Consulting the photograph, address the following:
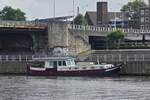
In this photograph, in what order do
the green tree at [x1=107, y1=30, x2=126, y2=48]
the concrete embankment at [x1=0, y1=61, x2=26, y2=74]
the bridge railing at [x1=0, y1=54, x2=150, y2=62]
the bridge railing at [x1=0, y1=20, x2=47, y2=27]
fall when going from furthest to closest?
the green tree at [x1=107, y1=30, x2=126, y2=48]
the bridge railing at [x1=0, y1=20, x2=47, y2=27]
the concrete embankment at [x1=0, y1=61, x2=26, y2=74]
the bridge railing at [x1=0, y1=54, x2=150, y2=62]

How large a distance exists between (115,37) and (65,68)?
48629mm

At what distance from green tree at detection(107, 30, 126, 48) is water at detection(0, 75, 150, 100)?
65.1 meters

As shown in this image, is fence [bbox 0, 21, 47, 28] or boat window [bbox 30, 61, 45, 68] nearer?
boat window [bbox 30, 61, 45, 68]

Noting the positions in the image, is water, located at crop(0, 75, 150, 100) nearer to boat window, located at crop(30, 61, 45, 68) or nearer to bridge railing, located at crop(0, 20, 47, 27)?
boat window, located at crop(30, 61, 45, 68)

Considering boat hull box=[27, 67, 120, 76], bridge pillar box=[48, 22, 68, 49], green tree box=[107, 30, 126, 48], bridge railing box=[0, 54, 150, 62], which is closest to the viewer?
boat hull box=[27, 67, 120, 76]

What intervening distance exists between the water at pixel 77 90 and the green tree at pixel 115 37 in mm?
65149

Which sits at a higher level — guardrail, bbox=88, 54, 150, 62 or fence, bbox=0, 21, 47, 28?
fence, bbox=0, 21, 47, 28

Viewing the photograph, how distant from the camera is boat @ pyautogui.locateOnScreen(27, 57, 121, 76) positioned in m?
122

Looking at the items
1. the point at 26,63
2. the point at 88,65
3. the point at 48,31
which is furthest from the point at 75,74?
the point at 48,31

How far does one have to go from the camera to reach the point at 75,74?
124000 millimetres

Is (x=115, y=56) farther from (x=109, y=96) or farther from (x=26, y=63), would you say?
(x=109, y=96)

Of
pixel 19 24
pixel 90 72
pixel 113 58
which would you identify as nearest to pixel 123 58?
pixel 113 58

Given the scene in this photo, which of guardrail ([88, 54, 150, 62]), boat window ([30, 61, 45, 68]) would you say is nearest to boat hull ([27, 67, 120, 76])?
boat window ([30, 61, 45, 68])

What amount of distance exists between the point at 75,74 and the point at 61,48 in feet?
118
